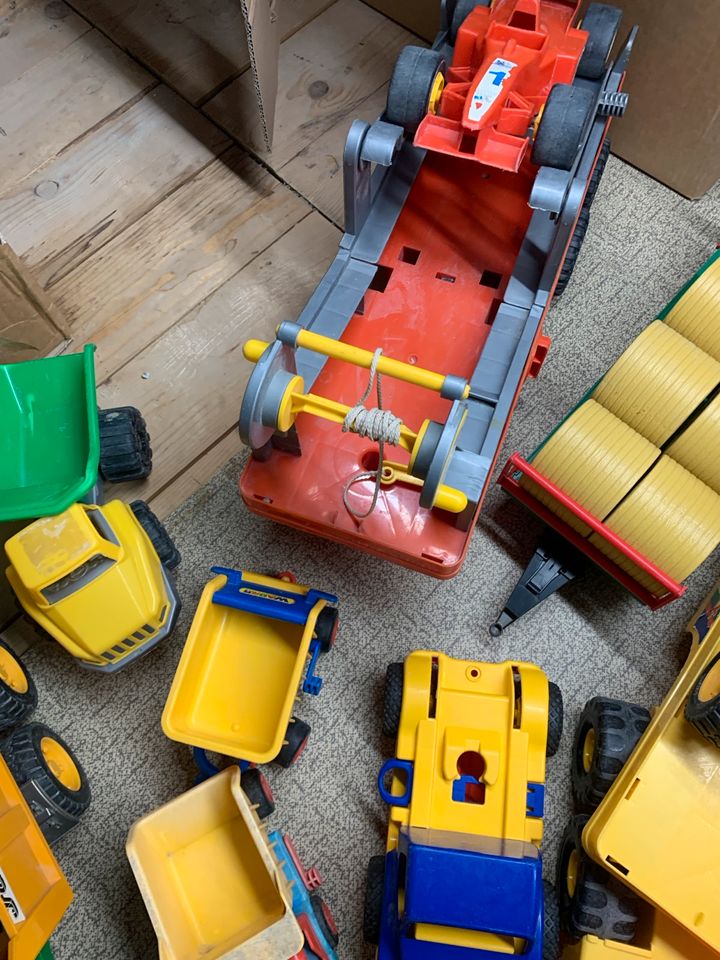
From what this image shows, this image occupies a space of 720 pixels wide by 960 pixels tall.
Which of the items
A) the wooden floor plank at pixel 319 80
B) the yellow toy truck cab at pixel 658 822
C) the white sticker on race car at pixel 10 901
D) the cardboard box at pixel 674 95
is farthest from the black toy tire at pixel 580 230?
the white sticker on race car at pixel 10 901

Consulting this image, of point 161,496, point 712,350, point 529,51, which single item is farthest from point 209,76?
point 712,350

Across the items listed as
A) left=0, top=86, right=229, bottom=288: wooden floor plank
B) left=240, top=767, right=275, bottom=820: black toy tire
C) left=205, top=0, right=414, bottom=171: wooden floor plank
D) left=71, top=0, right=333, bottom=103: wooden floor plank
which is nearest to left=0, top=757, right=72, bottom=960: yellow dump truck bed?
left=240, top=767, right=275, bottom=820: black toy tire

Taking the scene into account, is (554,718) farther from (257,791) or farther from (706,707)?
(257,791)

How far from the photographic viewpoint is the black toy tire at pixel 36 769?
3.14 ft

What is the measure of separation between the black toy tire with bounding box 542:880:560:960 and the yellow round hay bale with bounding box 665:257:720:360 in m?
0.75

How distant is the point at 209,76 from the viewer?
142cm

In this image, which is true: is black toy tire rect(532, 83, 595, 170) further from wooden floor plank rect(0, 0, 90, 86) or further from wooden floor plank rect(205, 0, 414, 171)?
wooden floor plank rect(0, 0, 90, 86)

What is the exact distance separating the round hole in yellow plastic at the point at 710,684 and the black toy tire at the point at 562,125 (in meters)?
0.65

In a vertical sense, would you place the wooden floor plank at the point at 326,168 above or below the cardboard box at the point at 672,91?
below

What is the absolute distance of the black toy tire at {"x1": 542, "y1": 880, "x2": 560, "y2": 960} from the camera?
3.15 ft

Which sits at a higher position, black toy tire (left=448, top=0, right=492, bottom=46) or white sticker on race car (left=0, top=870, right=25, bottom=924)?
black toy tire (left=448, top=0, right=492, bottom=46)

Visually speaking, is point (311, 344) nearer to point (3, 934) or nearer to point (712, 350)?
point (712, 350)

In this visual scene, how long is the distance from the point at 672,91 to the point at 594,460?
2.14ft

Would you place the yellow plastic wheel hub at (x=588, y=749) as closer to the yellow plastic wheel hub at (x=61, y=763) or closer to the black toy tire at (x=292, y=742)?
the black toy tire at (x=292, y=742)
